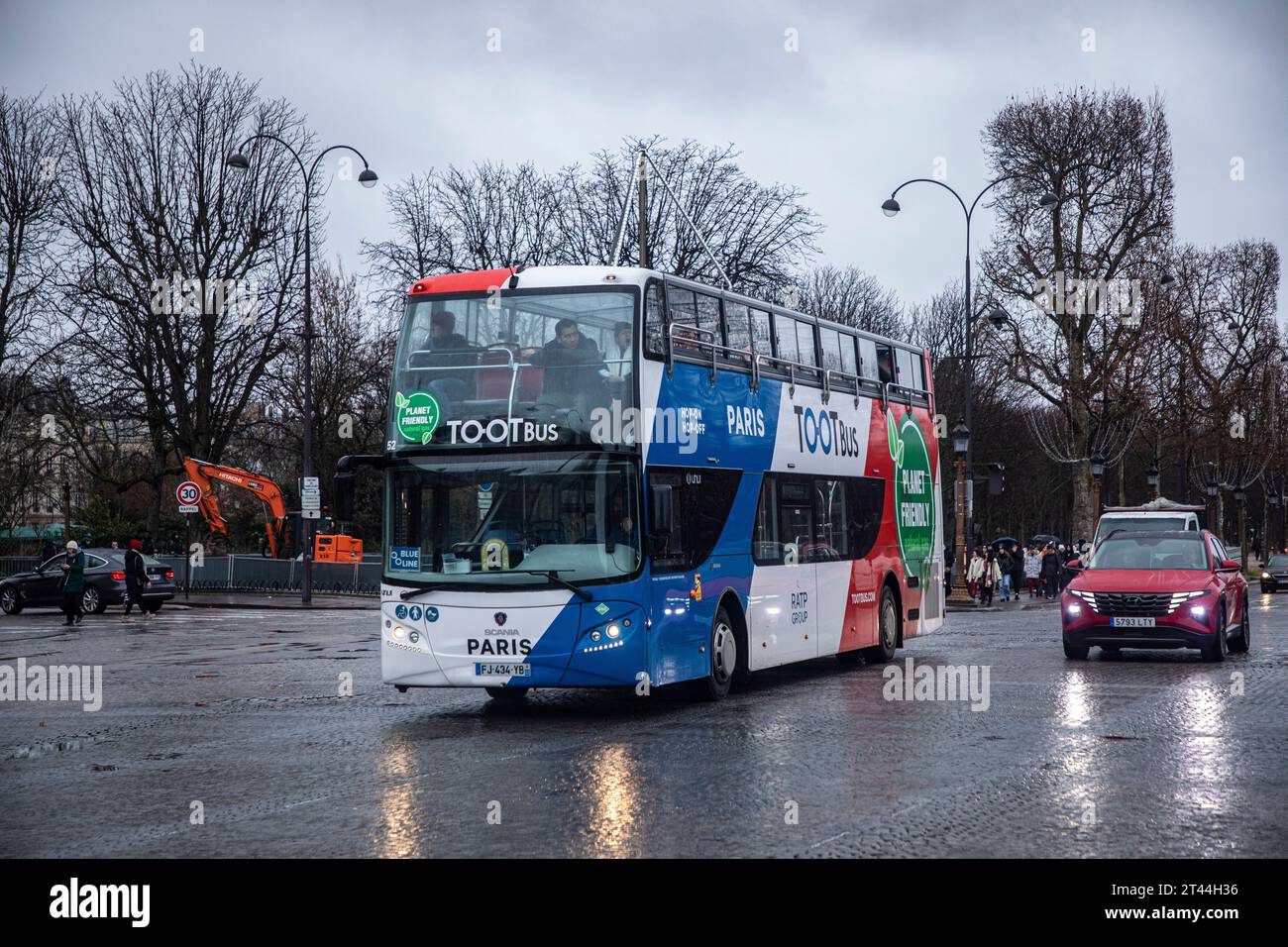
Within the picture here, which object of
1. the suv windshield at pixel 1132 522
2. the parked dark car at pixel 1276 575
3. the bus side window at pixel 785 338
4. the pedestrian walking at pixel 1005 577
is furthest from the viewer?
the parked dark car at pixel 1276 575

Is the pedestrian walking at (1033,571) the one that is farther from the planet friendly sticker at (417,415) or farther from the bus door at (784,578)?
the planet friendly sticker at (417,415)

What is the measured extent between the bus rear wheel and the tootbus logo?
88.2 inches

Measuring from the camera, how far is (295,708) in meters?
14.8

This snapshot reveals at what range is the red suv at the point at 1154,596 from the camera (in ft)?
60.9

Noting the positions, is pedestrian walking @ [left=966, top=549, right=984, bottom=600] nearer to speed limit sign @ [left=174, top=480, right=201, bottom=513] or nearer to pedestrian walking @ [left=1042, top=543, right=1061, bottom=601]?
pedestrian walking @ [left=1042, top=543, right=1061, bottom=601]

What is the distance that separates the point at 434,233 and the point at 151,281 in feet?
33.7

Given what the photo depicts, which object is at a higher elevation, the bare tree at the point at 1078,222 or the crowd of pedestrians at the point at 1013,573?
the bare tree at the point at 1078,222

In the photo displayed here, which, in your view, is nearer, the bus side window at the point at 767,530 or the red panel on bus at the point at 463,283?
the red panel on bus at the point at 463,283

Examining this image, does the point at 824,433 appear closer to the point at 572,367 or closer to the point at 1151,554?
the point at 1151,554

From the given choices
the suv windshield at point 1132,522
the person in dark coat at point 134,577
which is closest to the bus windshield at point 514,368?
the suv windshield at point 1132,522

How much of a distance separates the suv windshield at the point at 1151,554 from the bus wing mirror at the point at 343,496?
10.6 metres

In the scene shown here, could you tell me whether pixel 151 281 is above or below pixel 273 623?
above
